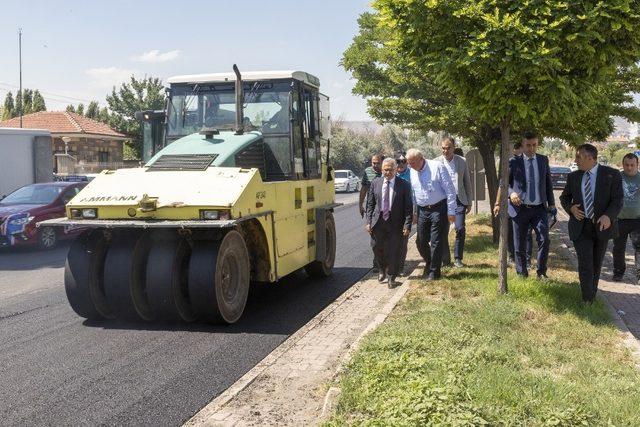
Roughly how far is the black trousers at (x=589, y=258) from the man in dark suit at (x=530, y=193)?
1.12m

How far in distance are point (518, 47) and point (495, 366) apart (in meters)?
3.22

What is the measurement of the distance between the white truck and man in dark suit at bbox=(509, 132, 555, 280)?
45.8ft

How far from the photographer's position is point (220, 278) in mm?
7367

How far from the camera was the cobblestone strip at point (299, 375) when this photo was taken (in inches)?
189

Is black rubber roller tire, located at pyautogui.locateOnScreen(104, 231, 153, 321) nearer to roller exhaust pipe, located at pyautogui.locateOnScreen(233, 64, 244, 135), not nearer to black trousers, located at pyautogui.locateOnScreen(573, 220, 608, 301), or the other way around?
roller exhaust pipe, located at pyautogui.locateOnScreen(233, 64, 244, 135)

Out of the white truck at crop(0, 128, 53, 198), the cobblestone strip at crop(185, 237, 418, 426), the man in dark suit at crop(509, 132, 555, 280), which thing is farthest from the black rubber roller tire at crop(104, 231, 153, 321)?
the white truck at crop(0, 128, 53, 198)

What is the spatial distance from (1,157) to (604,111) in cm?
1451

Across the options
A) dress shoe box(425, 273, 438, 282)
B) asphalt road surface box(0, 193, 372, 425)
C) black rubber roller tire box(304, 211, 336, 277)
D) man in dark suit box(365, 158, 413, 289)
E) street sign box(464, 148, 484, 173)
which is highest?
street sign box(464, 148, 484, 173)

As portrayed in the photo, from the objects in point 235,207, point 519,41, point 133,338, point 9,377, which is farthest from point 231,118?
point 9,377

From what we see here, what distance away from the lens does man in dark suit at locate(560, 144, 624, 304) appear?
7.64m

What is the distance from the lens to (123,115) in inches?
1994

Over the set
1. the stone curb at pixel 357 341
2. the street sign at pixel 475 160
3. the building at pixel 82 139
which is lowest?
the stone curb at pixel 357 341

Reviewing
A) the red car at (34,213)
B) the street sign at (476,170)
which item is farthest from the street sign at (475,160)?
the red car at (34,213)

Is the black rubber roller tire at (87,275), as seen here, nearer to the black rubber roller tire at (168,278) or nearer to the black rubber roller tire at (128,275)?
the black rubber roller tire at (128,275)
